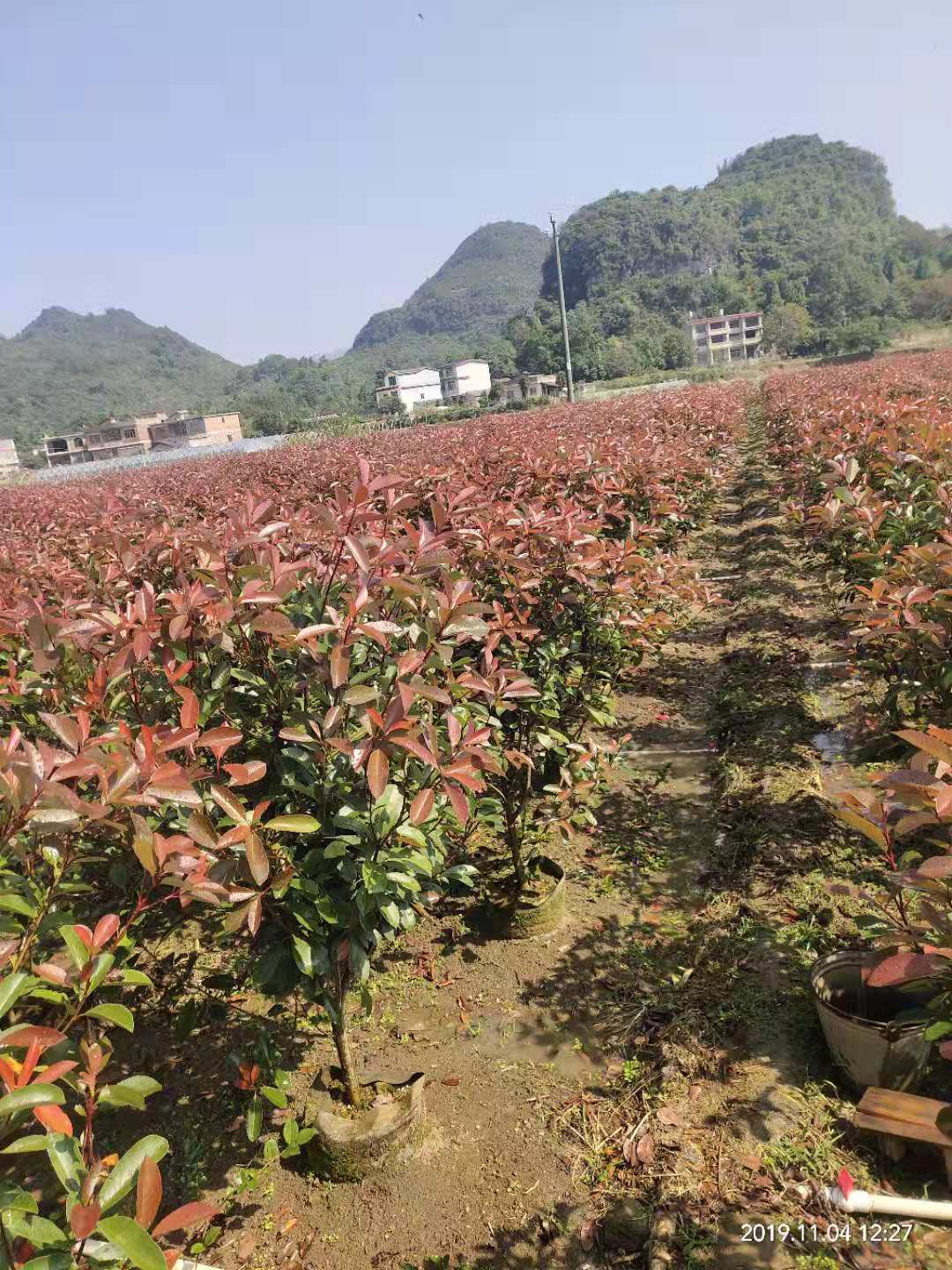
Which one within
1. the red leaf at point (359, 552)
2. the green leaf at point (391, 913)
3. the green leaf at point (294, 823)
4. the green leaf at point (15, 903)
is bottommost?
the green leaf at point (391, 913)

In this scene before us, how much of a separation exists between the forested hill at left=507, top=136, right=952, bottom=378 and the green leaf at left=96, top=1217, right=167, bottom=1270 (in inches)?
2670

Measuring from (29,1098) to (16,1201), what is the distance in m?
0.16

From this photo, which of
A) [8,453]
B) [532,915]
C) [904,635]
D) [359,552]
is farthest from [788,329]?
[359,552]

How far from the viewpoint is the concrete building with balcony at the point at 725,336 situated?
318 feet

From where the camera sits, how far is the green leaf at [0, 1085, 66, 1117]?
1.05 metres

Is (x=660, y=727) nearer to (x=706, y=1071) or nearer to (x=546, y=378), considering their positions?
(x=706, y=1071)

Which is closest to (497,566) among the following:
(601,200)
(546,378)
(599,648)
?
(599,648)

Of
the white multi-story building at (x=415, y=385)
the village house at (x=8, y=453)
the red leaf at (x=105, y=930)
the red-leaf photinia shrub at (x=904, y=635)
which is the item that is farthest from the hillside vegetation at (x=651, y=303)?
the red leaf at (x=105, y=930)

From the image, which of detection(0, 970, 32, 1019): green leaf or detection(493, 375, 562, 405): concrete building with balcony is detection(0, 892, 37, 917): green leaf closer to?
detection(0, 970, 32, 1019): green leaf

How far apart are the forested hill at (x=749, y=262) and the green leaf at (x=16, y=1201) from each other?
67.8 m

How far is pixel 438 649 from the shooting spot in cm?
192

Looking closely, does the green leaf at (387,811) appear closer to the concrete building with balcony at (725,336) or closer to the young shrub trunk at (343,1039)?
the young shrub trunk at (343,1039)


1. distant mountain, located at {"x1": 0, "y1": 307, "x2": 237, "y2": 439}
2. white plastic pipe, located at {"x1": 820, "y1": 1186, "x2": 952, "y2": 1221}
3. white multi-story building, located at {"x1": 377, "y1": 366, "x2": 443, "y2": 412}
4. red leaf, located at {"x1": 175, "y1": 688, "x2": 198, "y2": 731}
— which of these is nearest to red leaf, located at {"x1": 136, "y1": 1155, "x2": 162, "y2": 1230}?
red leaf, located at {"x1": 175, "y1": 688, "x2": 198, "y2": 731}

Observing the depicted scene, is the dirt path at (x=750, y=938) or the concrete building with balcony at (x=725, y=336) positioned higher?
the concrete building with balcony at (x=725, y=336)
